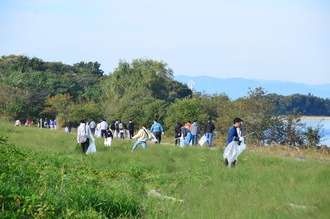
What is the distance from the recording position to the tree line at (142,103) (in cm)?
3344

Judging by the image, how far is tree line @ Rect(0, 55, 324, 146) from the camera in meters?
33.4

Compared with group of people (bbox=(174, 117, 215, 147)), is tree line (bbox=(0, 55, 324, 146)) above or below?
above

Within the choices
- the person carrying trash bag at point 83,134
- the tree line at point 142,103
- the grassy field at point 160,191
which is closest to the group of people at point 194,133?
the tree line at point 142,103

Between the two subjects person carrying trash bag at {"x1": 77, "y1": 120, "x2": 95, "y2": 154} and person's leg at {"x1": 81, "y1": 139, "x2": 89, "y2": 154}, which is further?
person's leg at {"x1": 81, "y1": 139, "x2": 89, "y2": 154}

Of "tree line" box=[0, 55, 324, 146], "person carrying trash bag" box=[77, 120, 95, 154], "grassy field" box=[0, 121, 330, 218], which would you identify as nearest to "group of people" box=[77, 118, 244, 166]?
"person carrying trash bag" box=[77, 120, 95, 154]

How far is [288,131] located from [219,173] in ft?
67.8

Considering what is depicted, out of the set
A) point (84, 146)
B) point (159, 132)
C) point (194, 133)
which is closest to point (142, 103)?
point (159, 132)

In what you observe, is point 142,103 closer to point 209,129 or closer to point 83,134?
point 209,129

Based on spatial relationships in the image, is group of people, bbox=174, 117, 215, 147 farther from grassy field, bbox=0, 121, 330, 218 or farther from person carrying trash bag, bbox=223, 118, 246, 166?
person carrying trash bag, bbox=223, 118, 246, 166

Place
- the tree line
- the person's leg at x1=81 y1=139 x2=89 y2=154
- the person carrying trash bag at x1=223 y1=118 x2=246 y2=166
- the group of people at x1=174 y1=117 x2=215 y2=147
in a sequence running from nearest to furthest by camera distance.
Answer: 1. the person carrying trash bag at x1=223 y1=118 x2=246 y2=166
2. the person's leg at x1=81 y1=139 x2=89 y2=154
3. the group of people at x1=174 y1=117 x2=215 y2=147
4. the tree line

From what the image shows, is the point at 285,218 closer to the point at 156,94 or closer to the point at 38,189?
the point at 38,189

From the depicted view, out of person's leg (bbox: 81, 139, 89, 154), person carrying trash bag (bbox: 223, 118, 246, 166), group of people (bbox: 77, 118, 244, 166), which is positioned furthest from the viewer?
person's leg (bbox: 81, 139, 89, 154)

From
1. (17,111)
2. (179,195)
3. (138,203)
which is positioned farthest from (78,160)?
(17,111)

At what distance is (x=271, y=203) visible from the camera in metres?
8.98
